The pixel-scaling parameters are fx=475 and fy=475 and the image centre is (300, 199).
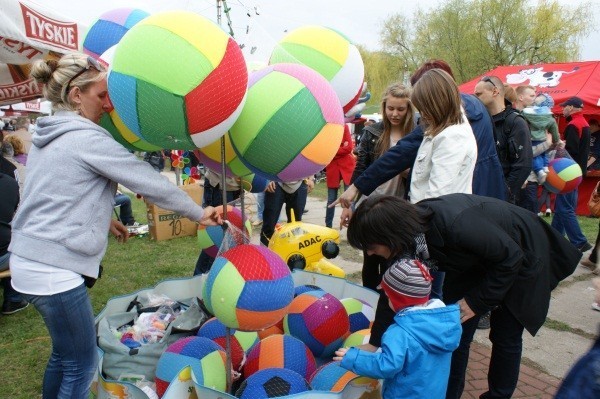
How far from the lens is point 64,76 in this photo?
2047 millimetres

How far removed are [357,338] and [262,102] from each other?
1.70 m

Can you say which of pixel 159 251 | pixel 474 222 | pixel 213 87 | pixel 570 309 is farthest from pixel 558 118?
pixel 213 87

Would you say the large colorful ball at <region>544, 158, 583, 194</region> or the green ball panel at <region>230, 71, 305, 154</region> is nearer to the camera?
the green ball panel at <region>230, 71, 305, 154</region>

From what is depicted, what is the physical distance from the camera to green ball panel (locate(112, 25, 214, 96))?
1769mm

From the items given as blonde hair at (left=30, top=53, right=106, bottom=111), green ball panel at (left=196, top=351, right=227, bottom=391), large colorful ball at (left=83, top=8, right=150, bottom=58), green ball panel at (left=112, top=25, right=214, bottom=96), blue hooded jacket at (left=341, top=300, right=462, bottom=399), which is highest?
large colorful ball at (left=83, top=8, right=150, bottom=58)

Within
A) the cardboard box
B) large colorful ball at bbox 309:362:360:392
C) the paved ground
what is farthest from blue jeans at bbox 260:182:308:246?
large colorful ball at bbox 309:362:360:392

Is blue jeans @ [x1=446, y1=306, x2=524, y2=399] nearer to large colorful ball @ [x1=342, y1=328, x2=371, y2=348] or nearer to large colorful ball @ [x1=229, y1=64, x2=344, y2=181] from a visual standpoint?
large colorful ball @ [x1=342, y1=328, x2=371, y2=348]

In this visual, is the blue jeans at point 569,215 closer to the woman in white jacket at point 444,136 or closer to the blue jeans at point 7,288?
the woman in white jacket at point 444,136

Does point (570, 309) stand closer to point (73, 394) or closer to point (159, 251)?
point (73, 394)

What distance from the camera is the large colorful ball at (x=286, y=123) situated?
208 centimetres

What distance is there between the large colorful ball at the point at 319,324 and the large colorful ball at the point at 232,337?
0.27 meters

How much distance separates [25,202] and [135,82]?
2.48 feet

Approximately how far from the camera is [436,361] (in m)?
2.15

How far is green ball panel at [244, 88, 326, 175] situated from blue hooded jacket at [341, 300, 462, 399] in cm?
89
